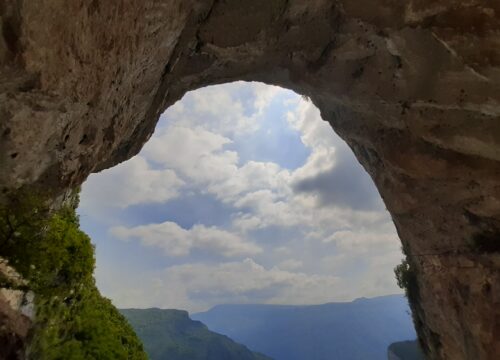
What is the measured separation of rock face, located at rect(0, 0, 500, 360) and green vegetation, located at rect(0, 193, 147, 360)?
1608 mm

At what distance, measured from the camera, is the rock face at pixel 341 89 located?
1084cm

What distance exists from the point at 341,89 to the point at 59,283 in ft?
52.2

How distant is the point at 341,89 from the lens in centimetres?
1922

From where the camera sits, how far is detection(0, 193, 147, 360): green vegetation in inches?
538

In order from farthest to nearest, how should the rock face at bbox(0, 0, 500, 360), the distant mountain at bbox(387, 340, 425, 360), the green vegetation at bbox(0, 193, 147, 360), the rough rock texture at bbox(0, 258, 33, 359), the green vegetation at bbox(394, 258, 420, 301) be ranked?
the distant mountain at bbox(387, 340, 425, 360) < the green vegetation at bbox(394, 258, 420, 301) < the rough rock texture at bbox(0, 258, 33, 359) < the green vegetation at bbox(0, 193, 147, 360) < the rock face at bbox(0, 0, 500, 360)

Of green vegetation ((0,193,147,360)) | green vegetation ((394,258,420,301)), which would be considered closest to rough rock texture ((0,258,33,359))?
green vegetation ((0,193,147,360))

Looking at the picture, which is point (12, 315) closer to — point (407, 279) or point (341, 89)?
point (341, 89)

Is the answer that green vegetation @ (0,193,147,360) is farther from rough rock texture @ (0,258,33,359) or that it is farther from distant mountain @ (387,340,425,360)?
distant mountain @ (387,340,425,360)

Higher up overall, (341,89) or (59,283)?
(341,89)

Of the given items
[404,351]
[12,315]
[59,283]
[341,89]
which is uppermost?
[341,89]

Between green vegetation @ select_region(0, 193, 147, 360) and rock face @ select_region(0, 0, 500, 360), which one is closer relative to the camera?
rock face @ select_region(0, 0, 500, 360)

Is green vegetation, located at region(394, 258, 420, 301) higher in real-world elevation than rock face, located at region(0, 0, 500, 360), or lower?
lower

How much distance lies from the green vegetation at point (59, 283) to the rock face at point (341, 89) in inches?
63.3

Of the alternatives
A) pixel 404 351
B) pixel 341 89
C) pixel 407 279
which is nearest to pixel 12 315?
pixel 341 89
